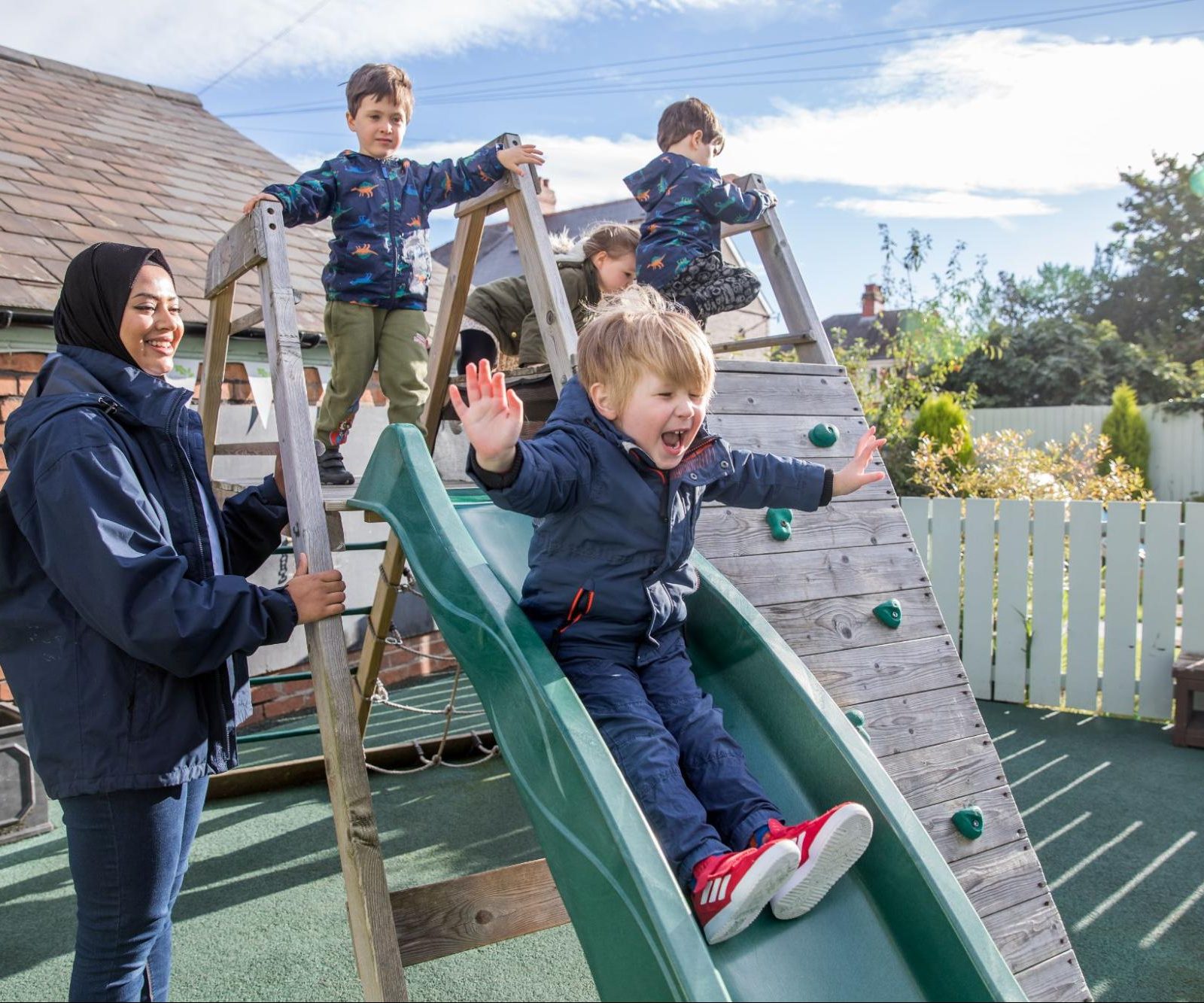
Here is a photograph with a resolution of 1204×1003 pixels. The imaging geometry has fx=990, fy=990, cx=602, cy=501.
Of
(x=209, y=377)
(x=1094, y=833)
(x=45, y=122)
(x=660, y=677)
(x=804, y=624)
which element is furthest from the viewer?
(x=45, y=122)

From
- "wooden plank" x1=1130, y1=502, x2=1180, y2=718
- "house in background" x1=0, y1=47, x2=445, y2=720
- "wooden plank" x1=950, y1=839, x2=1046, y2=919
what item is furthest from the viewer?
"wooden plank" x1=1130, y1=502, x2=1180, y2=718

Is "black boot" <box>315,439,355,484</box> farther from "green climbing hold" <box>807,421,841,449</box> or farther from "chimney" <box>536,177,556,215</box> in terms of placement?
"chimney" <box>536,177,556,215</box>

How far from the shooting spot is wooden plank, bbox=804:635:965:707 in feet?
9.47

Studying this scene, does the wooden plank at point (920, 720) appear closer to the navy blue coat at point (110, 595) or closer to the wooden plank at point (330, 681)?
the wooden plank at point (330, 681)

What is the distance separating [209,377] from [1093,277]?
1659 inches

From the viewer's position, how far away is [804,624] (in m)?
2.95

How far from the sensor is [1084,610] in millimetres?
5922

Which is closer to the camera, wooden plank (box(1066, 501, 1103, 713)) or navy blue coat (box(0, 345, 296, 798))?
navy blue coat (box(0, 345, 296, 798))

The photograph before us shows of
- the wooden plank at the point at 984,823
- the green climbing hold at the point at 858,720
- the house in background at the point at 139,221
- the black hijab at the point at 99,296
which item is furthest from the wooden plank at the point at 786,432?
the house in background at the point at 139,221

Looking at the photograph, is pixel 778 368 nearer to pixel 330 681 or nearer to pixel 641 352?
pixel 641 352

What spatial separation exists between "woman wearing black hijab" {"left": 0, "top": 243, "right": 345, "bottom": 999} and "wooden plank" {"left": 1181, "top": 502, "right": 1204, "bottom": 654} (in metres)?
5.43

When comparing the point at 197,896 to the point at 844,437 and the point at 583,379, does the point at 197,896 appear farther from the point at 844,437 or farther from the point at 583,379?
the point at 844,437

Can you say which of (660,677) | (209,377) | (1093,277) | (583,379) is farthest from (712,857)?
(1093,277)

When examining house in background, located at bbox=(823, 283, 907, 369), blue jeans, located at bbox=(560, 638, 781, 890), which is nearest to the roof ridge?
blue jeans, located at bbox=(560, 638, 781, 890)
